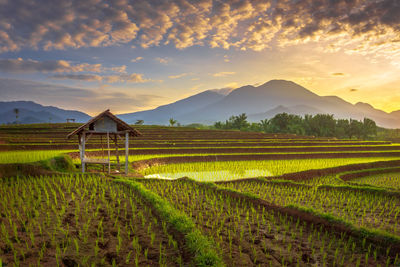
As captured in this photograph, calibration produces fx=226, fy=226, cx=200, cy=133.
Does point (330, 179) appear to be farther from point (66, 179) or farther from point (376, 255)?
point (66, 179)

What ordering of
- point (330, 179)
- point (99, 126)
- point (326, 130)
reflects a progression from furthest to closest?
point (326, 130) → point (330, 179) → point (99, 126)

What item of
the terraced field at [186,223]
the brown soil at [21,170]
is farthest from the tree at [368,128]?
the brown soil at [21,170]

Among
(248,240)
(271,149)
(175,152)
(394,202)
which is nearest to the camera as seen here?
(248,240)

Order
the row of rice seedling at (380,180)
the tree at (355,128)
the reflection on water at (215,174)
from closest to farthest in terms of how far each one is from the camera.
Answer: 1. the row of rice seedling at (380,180)
2. the reflection on water at (215,174)
3. the tree at (355,128)

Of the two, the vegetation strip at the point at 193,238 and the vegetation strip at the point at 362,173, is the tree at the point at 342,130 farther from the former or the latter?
the vegetation strip at the point at 193,238

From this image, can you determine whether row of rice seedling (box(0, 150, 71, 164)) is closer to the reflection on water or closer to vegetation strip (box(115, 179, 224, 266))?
the reflection on water

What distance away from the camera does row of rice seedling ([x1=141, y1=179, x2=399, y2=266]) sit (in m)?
4.52

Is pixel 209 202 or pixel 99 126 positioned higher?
pixel 99 126

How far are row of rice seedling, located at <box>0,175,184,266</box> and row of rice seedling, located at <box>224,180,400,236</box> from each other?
4623 mm

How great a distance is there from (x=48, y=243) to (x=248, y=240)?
4348 mm

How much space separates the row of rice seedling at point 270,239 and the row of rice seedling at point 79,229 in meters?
1.19

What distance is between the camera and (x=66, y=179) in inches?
392

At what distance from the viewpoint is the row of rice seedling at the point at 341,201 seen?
6676mm

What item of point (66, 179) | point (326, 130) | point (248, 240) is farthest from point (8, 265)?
point (326, 130)
